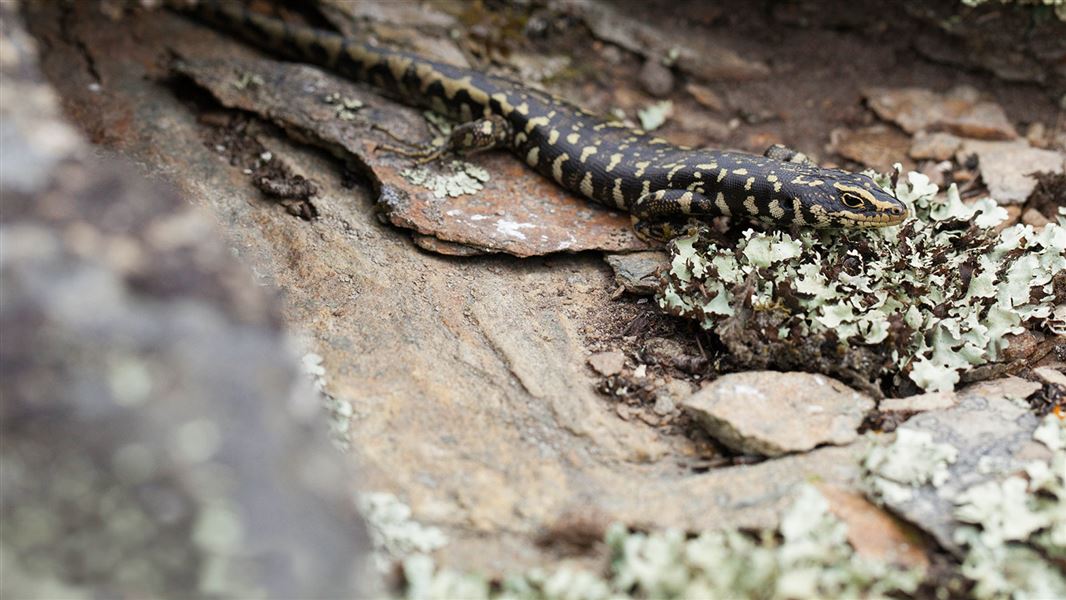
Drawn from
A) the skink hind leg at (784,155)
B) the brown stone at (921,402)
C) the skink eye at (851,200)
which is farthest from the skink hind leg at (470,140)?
the brown stone at (921,402)

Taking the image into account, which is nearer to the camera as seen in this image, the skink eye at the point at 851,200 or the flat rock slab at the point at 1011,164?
the skink eye at the point at 851,200

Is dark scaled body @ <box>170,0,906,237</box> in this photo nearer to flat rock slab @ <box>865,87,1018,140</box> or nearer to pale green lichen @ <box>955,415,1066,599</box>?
flat rock slab @ <box>865,87,1018,140</box>

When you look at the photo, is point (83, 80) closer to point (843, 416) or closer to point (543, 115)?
point (543, 115)

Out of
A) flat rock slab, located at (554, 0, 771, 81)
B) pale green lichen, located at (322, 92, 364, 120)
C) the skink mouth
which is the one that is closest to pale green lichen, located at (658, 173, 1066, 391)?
the skink mouth

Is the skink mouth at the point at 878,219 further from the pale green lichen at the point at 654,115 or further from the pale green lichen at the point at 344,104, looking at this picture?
the pale green lichen at the point at 344,104

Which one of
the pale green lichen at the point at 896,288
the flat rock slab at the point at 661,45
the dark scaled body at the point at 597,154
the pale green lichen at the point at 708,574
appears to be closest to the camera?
the pale green lichen at the point at 708,574

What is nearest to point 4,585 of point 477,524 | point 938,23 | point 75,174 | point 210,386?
point 210,386
